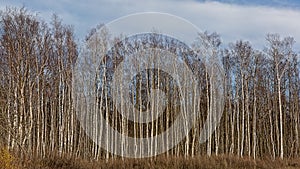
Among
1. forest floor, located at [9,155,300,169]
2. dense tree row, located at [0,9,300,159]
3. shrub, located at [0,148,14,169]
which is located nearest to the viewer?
shrub, located at [0,148,14,169]

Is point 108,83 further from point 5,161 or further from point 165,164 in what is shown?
point 5,161

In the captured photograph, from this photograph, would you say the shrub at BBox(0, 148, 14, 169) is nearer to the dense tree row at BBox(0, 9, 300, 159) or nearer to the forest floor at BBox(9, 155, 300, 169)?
the forest floor at BBox(9, 155, 300, 169)

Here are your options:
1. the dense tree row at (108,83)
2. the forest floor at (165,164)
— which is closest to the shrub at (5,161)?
the forest floor at (165,164)

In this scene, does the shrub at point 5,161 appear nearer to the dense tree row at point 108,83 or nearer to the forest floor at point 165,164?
the forest floor at point 165,164

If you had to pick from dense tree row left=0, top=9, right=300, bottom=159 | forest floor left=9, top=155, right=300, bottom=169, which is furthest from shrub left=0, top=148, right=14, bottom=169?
dense tree row left=0, top=9, right=300, bottom=159

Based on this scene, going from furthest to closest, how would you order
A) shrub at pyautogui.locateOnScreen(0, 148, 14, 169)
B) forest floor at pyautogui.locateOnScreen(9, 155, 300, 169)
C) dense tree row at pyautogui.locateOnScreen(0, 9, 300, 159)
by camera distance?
dense tree row at pyautogui.locateOnScreen(0, 9, 300, 159)
forest floor at pyautogui.locateOnScreen(9, 155, 300, 169)
shrub at pyautogui.locateOnScreen(0, 148, 14, 169)

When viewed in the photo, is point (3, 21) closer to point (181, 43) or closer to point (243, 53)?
point (181, 43)

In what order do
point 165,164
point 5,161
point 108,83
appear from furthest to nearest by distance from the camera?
1. point 108,83
2. point 165,164
3. point 5,161

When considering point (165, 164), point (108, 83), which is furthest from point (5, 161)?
point (108, 83)

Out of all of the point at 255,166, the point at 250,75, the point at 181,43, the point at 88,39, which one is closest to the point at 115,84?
the point at 88,39

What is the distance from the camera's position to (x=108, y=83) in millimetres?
30047

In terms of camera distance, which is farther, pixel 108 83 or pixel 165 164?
pixel 108 83

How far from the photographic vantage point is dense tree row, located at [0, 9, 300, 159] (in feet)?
69.4

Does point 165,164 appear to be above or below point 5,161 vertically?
below
